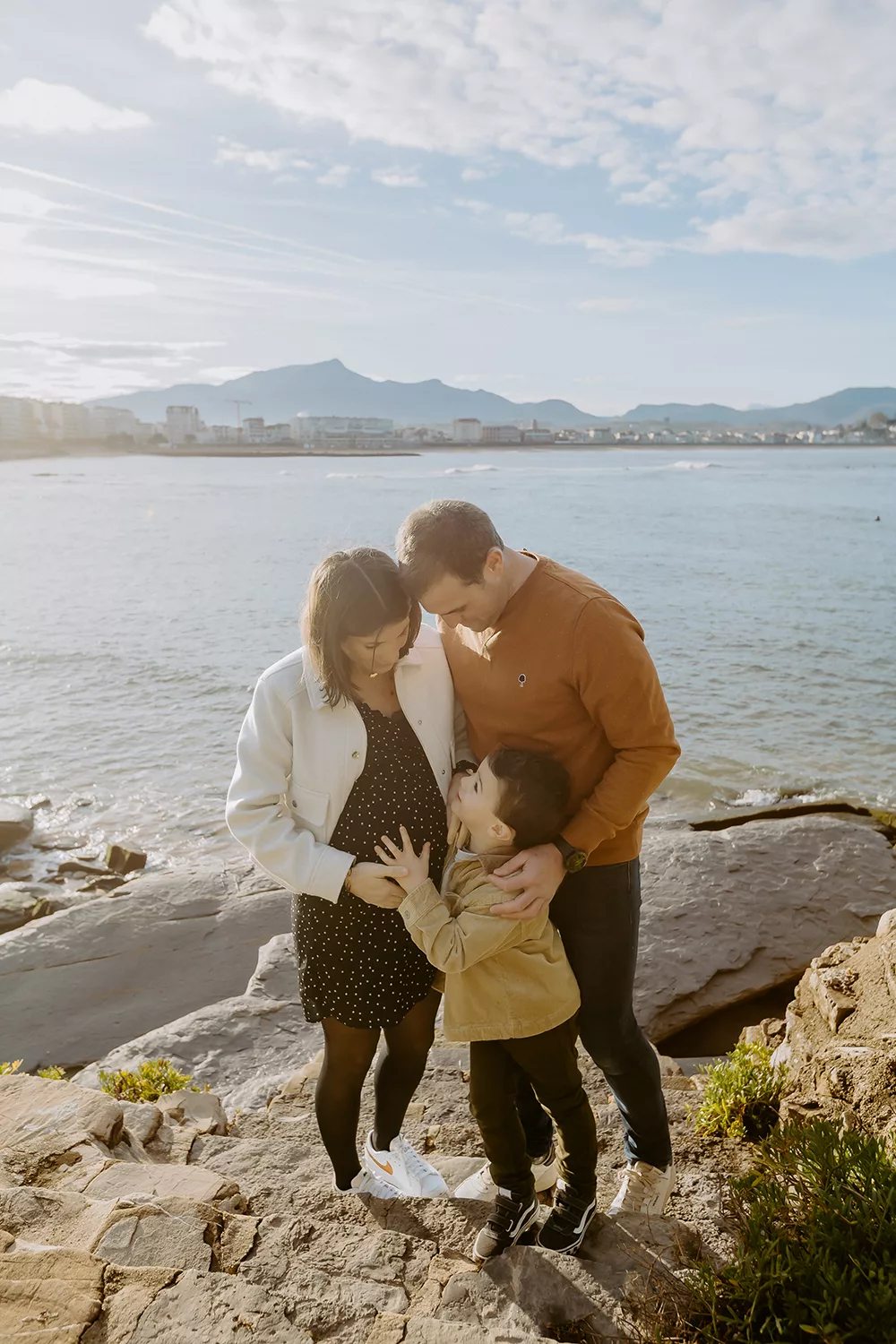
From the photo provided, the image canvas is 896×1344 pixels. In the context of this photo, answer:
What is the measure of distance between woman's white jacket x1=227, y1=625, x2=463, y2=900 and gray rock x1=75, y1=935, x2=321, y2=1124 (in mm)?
2311

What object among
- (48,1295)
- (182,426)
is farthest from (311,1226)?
(182,426)

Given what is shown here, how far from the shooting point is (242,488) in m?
65.7

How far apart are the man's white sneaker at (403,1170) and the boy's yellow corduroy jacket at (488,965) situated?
960 millimetres

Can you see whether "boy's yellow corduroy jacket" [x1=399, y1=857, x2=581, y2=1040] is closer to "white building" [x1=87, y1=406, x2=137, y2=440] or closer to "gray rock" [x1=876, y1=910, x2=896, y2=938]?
"gray rock" [x1=876, y1=910, x2=896, y2=938]

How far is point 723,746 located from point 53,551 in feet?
91.9

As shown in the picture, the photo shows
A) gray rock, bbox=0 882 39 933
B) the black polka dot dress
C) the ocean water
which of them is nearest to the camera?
the black polka dot dress

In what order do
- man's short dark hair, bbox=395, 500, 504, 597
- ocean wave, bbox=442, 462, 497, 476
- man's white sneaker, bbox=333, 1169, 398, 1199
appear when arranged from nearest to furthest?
man's short dark hair, bbox=395, 500, 504, 597 → man's white sneaker, bbox=333, 1169, 398, 1199 → ocean wave, bbox=442, 462, 497, 476

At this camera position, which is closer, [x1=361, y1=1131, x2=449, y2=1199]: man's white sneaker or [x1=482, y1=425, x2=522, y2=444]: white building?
[x1=361, y1=1131, x2=449, y2=1199]: man's white sneaker

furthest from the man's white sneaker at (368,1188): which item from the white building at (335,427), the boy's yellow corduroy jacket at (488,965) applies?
the white building at (335,427)

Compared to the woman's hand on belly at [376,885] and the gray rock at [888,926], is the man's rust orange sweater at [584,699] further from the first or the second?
the gray rock at [888,926]

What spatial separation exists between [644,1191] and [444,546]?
219 centimetres

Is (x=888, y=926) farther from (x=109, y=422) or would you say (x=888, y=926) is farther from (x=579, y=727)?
(x=109, y=422)

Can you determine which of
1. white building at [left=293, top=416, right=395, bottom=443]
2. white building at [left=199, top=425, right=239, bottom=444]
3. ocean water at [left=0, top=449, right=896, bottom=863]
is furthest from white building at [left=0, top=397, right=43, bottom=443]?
ocean water at [left=0, top=449, right=896, bottom=863]

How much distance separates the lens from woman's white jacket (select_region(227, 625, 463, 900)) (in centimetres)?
274
